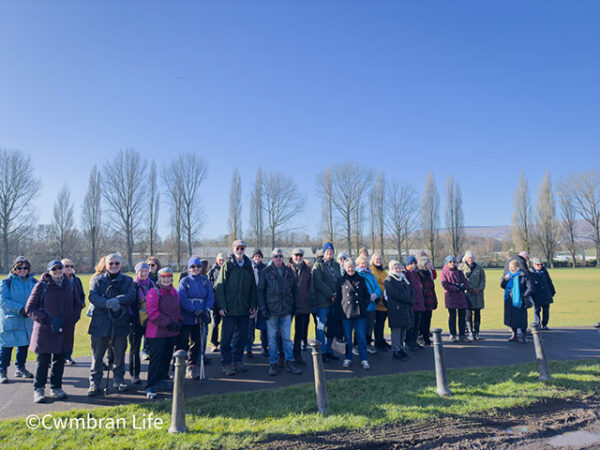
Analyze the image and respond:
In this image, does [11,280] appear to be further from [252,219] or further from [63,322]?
[252,219]

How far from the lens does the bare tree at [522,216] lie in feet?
203

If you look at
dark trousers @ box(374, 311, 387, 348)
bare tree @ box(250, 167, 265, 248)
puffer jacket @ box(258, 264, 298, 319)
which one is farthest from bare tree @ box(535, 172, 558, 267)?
puffer jacket @ box(258, 264, 298, 319)

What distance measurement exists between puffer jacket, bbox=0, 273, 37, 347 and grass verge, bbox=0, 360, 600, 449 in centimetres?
243

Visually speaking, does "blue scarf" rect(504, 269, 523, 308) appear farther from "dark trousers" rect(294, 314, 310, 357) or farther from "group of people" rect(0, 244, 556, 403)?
"dark trousers" rect(294, 314, 310, 357)

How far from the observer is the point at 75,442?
3.99m

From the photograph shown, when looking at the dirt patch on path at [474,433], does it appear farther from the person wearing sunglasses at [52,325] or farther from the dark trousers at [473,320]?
the dark trousers at [473,320]

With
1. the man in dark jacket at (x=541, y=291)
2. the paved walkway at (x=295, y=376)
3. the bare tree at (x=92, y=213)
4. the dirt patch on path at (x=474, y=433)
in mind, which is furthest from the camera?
the bare tree at (x=92, y=213)

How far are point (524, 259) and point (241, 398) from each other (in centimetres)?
914

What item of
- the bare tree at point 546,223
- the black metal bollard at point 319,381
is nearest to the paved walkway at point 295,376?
the black metal bollard at point 319,381

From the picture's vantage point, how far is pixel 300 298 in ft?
23.2

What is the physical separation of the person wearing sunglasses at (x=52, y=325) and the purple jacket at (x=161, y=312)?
4.10ft

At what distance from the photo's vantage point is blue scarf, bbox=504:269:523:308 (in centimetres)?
885

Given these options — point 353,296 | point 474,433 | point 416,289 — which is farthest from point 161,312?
point 416,289

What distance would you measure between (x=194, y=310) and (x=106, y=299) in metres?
1.43
